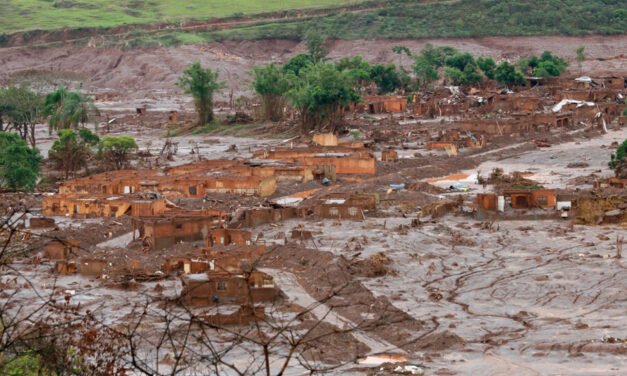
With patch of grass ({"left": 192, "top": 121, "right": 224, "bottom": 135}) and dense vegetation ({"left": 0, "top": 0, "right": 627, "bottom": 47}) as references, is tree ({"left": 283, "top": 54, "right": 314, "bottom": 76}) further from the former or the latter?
dense vegetation ({"left": 0, "top": 0, "right": 627, "bottom": 47})

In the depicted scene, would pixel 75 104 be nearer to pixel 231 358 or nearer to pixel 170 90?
pixel 170 90

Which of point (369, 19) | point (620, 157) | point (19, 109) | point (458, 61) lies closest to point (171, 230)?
point (620, 157)

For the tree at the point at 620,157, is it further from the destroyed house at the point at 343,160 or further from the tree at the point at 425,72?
the tree at the point at 425,72

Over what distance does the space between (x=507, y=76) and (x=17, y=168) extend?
154ft

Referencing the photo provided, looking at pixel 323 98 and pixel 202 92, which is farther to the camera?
pixel 202 92

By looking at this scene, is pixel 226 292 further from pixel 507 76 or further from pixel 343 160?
pixel 507 76

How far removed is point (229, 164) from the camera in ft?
162

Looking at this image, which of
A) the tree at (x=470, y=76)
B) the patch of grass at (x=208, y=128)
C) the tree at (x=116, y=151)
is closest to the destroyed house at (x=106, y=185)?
the tree at (x=116, y=151)

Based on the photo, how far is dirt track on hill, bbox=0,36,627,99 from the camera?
11175cm

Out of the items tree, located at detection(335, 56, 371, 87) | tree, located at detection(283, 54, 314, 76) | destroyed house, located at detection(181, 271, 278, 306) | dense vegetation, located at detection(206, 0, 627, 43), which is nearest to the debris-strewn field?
destroyed house, located at detection(181, 271, 278, 306)

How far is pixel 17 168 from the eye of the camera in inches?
1825

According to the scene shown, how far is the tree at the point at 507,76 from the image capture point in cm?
8625

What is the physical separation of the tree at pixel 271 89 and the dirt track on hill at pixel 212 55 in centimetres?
3302

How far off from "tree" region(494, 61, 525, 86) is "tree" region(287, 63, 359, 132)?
→ 2029 centimetres
